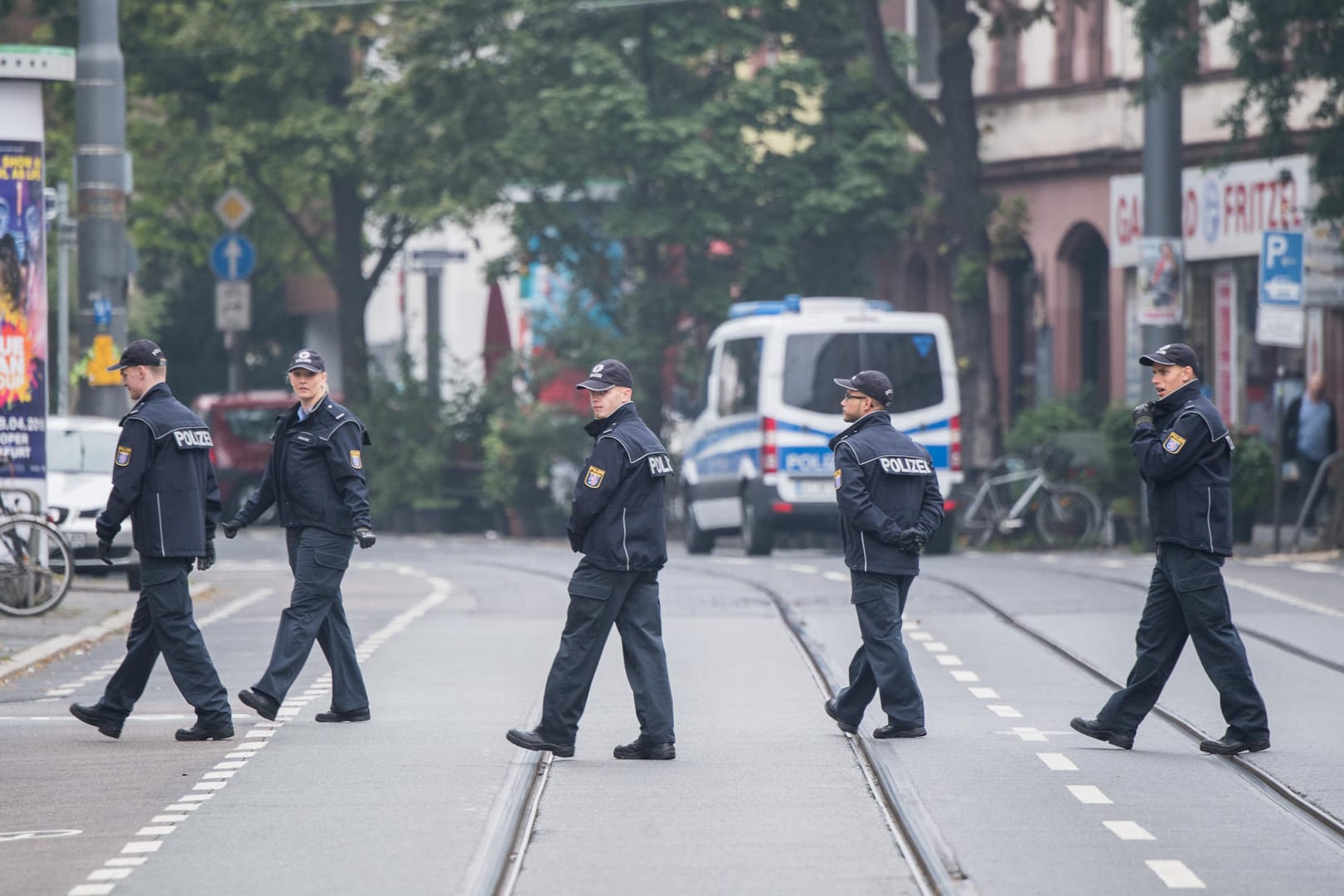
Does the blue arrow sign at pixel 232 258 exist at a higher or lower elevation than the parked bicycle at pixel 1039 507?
higher

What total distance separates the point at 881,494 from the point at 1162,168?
1477cm

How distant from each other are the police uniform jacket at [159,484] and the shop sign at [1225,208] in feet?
58.5

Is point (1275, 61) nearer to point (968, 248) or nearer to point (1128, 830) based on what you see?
point (968, 248)

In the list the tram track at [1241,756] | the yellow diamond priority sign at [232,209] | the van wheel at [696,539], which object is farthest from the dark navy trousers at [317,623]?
the yellow diamond priority sign at [232,209]

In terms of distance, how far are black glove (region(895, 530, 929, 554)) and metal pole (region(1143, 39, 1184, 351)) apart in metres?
14.5

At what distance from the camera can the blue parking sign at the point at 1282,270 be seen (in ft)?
78.8

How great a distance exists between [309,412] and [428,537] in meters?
24.0

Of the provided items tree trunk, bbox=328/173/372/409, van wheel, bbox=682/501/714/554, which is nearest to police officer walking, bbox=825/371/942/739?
van wheel, bbox=682/501/714/554

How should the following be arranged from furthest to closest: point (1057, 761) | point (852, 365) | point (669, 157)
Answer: point (669, 157) < point (852, 365) < point (1057, 761)

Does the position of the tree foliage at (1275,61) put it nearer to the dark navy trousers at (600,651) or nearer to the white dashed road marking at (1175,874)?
the dark navy trousers at (600,651)

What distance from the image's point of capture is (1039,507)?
2764 cm

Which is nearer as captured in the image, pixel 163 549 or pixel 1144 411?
pixel 1144 411

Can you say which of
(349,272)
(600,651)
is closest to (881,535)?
(600,651)

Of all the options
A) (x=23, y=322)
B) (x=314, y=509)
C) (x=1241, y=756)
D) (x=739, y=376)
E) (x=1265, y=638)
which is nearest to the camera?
(x=1241, y=756)
